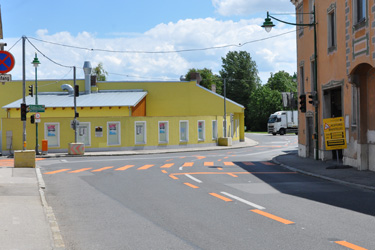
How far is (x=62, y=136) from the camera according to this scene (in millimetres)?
36312

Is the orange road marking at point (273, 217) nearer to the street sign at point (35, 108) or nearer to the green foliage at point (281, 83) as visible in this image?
the street sign at point (35, 108)

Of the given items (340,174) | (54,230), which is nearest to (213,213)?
(54,230)

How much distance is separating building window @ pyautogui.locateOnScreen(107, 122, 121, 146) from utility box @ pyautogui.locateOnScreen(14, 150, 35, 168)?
1606cm

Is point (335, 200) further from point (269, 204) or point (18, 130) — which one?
point (18, 130)

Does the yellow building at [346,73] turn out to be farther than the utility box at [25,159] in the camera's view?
No

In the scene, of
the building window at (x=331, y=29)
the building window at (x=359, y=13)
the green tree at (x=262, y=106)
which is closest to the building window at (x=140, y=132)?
the building window at (x=331, y=29)

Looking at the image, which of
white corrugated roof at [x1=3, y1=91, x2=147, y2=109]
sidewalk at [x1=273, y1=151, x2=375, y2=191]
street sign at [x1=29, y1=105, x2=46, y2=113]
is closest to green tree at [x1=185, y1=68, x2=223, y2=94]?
white corrugated roof at [x1=3, y1=91, x2=147, y2=109]

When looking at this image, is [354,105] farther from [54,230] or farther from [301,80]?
[54,230]

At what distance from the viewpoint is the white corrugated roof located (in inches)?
1690

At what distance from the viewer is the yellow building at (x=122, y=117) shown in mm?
36281

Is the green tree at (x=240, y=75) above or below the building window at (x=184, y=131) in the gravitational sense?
above

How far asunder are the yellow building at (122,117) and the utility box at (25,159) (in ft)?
46.9

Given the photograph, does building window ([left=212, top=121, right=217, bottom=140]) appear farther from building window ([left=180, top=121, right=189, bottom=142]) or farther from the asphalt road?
the asphalt road

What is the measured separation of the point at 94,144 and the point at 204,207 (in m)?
28.0
